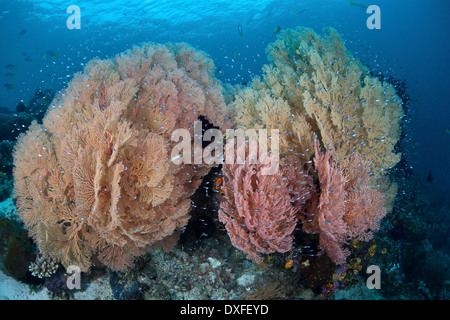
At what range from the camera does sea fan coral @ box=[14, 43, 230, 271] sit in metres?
3.09

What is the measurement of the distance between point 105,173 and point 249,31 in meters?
53.1

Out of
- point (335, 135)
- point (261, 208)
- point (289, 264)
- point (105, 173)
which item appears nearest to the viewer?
point (105, 173)

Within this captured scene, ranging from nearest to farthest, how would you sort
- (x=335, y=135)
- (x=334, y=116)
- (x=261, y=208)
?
(x=261, y=208), (x=334, y=116), (x=335, y=135)

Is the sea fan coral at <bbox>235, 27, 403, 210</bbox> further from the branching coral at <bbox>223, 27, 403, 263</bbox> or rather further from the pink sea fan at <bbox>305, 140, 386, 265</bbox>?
the pink sea fan at <bbox>305, 140, 386, 265</bbox>

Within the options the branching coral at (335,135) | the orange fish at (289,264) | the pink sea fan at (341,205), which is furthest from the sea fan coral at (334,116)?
the orange fish at (289,264)

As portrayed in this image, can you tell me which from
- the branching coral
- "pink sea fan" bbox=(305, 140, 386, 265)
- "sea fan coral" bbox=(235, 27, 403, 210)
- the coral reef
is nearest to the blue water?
"sea fan coral" bbox=(235, 27, 403, 210)

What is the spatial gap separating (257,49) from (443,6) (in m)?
38.3

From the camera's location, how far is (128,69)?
4645 millimetres

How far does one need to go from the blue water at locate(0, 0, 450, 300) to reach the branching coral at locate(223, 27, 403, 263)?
23927 mm

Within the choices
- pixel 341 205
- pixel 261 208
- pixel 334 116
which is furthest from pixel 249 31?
pixel 261 208

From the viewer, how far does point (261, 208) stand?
321 centimetres

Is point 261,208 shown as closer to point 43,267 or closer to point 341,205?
point 341,205

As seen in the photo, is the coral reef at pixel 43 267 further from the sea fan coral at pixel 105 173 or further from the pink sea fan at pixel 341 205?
the pink sea fan at pixel 341 205
